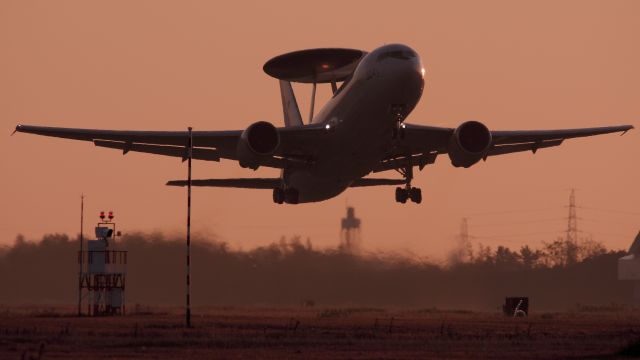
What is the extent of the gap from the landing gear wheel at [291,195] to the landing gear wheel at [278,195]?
541 millimetres

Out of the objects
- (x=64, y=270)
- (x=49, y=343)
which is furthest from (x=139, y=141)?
(x=64, y=270)

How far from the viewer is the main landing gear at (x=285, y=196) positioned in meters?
56.5

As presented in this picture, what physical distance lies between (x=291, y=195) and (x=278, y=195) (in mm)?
1148

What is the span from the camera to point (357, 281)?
7706 centimetres

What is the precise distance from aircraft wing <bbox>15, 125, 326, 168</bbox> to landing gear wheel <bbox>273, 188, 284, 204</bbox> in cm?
127

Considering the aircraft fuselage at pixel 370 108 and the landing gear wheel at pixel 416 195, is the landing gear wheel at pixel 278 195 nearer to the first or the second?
the aircraft fuselage at pixel 370 108

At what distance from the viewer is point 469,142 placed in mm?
51719

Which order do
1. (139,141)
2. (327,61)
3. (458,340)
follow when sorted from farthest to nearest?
1. (327,61)
2. (139,141)
3. (458,340)

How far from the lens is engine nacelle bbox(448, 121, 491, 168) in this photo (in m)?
51.6

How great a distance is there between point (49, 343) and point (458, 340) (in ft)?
42.0

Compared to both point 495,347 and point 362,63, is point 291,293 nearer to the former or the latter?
point 362,63

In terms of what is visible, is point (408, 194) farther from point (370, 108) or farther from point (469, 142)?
point (370, 108)

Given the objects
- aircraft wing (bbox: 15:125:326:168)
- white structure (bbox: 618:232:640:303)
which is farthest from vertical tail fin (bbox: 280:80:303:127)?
white structure (bbox: 618:232:640:303)

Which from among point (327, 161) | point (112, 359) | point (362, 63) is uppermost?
point (362, 63)
